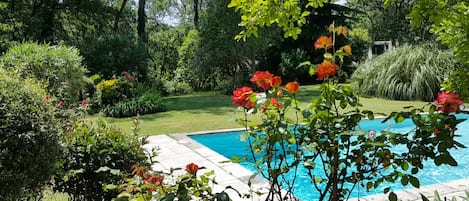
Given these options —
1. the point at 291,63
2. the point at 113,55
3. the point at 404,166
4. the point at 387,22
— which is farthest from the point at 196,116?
the point at 387,22

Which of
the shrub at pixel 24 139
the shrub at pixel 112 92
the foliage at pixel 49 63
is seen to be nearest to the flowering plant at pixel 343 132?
the shrub at pixel 24 139

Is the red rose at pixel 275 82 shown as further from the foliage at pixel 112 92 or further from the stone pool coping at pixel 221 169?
the foliage at pixel 112 92

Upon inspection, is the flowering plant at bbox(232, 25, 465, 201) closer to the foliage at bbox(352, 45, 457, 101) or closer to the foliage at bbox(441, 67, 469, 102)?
the foliage at bbox(441, 67, 469, 102)

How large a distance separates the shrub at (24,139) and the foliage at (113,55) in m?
12.2

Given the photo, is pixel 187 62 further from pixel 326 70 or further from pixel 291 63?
pixel 326 70

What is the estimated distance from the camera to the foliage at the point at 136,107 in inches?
421

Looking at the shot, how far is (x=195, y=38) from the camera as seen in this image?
717 inches

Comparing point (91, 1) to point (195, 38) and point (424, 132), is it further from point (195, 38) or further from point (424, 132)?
point (424, 132)

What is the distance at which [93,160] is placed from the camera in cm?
321

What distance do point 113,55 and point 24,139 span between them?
12883 millimetres

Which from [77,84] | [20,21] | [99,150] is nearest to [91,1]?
[20,21]

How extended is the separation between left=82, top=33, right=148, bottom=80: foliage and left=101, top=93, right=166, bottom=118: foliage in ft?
11.8

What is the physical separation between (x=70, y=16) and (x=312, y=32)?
1255cm

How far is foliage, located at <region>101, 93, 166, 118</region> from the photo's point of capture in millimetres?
10688
